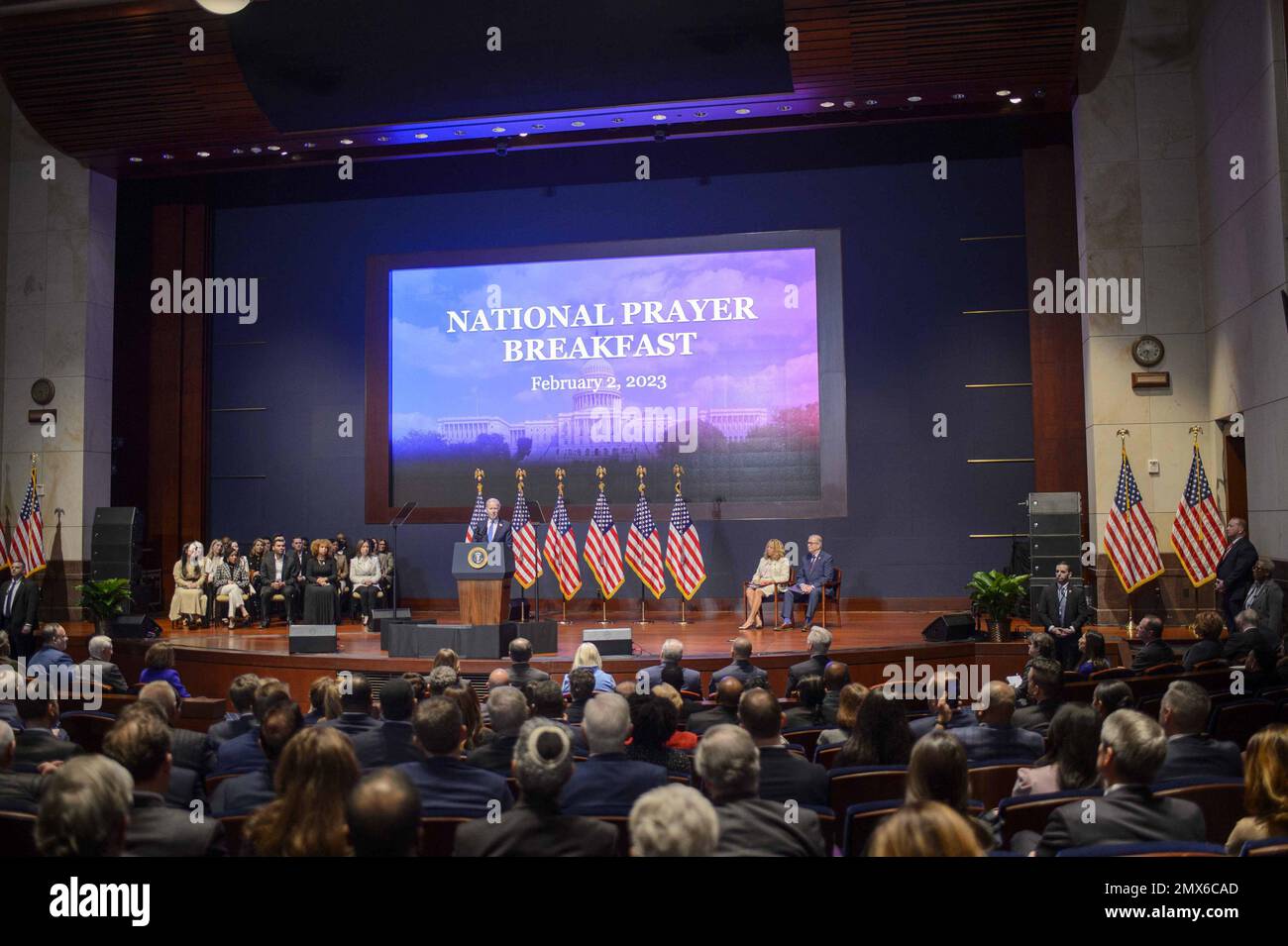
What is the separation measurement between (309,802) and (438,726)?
3.15 feet

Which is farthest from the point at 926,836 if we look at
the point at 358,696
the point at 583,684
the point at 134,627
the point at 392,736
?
the point at 134,627

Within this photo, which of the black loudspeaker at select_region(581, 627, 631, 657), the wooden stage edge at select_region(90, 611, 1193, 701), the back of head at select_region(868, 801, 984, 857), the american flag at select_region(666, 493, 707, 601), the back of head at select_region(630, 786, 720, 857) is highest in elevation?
the american flag at select_region(666, 493, 707, 601)

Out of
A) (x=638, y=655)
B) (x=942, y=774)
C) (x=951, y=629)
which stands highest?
(x=942, y=774)

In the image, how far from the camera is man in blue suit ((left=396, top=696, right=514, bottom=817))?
3160 mm

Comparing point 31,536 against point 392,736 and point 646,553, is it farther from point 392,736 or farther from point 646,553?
point 392,736

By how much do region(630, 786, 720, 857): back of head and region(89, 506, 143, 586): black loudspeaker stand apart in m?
10.5

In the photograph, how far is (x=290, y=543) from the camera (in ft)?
41.2

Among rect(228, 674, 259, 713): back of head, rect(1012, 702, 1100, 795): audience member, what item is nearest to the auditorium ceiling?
rect(228, 674, 259, 713): back of head

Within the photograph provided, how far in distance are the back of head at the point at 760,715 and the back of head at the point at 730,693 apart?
3.69 feet

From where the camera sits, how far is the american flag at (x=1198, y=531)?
367 inches

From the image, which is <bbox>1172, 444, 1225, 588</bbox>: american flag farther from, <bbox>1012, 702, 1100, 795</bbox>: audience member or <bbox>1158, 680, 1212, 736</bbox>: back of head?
<bbox>1012, 702, 1100, 795</bbox>: audience member

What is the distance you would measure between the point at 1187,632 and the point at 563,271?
737cm

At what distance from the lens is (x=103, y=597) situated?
10438 millimetres
